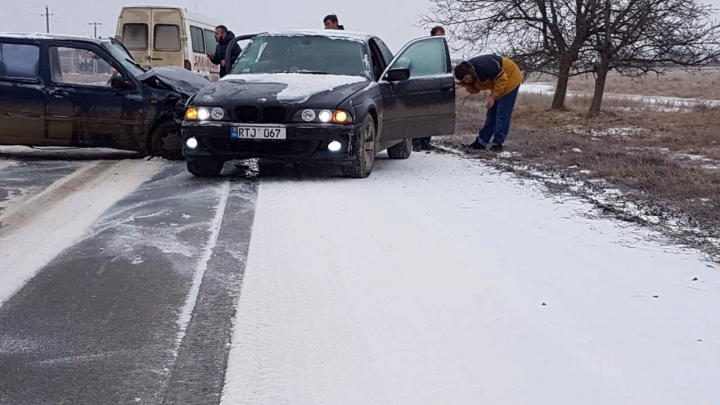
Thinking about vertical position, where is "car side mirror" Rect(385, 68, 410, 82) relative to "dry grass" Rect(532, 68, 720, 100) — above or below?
above

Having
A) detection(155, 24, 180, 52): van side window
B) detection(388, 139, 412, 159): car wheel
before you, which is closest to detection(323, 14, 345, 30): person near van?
detection(388, 139, 412, 159): car wheel

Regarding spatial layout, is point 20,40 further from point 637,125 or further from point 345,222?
point 637,125

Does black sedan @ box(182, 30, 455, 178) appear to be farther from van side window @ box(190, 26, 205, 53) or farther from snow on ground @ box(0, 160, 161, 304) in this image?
van side window @ box(190, 26, 205, 53)

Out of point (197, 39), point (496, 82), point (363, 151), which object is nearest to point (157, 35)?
point (197, 39)

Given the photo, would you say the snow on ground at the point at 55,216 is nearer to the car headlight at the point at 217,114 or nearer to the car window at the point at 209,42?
the car headlight at the point at 217,114

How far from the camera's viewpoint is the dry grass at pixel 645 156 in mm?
6355

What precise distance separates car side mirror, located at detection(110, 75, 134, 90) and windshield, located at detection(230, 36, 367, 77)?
154 centimetres

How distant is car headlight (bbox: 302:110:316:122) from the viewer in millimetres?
7828

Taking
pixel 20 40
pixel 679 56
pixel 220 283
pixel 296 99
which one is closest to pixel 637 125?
pixel 679 56

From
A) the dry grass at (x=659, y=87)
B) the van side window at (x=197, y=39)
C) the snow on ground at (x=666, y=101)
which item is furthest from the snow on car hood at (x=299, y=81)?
the snow on ground at (x=666, y=101)

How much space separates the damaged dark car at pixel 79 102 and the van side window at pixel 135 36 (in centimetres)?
854

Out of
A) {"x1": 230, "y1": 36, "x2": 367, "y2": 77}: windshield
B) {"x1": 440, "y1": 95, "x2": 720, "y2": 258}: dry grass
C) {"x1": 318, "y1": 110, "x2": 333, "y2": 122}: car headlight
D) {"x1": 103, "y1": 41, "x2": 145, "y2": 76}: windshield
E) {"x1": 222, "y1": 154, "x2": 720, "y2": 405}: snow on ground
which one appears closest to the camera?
{"x1": 222, "y1": 154, "x2": 720, "y2": 405}: snow on ground

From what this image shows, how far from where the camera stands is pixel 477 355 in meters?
3.37

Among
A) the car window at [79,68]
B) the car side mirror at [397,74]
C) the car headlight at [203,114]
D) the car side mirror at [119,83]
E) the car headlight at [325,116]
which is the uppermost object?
the car side mirror at [397,74]
